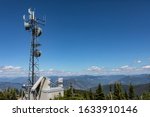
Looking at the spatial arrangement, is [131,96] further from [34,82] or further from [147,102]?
[147,102]

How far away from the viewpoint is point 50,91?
1753cm

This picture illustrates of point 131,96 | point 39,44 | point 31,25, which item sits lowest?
point 131,96

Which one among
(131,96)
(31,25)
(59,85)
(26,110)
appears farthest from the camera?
(131,96)

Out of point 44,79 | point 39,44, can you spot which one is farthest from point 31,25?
point 44,79

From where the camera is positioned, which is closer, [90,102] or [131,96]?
[90,102]

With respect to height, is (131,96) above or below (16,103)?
below

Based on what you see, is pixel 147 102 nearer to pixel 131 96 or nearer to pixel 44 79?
pixel 44 79

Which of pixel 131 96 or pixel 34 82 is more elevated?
pixel 34 82

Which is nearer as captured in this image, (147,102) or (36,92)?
(147,102)

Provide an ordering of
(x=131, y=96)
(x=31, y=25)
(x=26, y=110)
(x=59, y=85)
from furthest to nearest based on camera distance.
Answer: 1. (x=131, y=96)
2. (x=59, y=85)
3. (x=31, y=25)
4. (x=26, y=110)

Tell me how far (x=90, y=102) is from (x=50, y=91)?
43.0 ft

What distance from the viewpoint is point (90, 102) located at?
4684 millimetres

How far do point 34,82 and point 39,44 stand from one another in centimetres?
290

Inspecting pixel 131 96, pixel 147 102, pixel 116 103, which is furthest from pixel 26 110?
pixel 131 96
